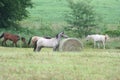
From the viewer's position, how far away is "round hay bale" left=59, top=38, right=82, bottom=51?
2266 centimetres

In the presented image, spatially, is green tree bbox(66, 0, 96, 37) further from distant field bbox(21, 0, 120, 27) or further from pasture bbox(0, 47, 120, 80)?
pasture bbox(0, 47, 120, 80)

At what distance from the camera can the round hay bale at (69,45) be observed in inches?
892

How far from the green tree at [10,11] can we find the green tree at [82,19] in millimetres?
4351

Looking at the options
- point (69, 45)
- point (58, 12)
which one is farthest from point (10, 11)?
point (69, 45)

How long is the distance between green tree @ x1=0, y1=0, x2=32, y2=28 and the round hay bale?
49.1ft

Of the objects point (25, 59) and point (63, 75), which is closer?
point (63, 75)

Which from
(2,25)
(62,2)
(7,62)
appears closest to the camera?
(7,62)

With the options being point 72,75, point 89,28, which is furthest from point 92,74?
point 89,28

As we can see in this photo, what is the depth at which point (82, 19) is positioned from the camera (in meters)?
37.9

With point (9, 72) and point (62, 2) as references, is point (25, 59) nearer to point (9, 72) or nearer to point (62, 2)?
point (9, 72)

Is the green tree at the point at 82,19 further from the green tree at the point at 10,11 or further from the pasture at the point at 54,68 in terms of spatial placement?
the pasture at the point at 54,68

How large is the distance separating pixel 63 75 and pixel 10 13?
26614mm

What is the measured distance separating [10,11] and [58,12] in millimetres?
12639

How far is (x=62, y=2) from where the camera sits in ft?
191
